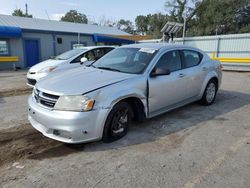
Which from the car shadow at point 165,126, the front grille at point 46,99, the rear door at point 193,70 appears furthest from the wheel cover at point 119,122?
the rear door at point 193,70

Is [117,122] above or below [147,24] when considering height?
below

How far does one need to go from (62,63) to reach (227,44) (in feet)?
41.3

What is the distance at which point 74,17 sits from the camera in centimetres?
5656

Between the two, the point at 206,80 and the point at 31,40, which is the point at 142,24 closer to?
the point at 31,40

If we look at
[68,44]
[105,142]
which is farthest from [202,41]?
[105,142]

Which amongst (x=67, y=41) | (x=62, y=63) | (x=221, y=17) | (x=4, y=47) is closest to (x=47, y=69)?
(x=62, y=63)

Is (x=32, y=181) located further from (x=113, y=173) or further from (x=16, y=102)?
(x=16, y=102)

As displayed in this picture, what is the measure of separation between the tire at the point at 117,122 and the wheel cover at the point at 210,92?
2895mm

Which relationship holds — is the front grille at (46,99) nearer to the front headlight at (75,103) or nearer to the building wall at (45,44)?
the front headlight at (75,103)

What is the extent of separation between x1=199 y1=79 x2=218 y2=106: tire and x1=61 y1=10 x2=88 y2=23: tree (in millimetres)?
54137

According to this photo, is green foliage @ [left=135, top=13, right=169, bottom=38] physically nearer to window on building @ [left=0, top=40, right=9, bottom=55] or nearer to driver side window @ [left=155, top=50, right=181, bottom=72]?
window on building @ [left=0, top=40, right=9, bottom=55]

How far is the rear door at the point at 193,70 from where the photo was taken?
4.87 m

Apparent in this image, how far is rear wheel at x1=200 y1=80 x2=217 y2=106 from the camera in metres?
5.64

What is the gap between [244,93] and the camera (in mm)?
7480
